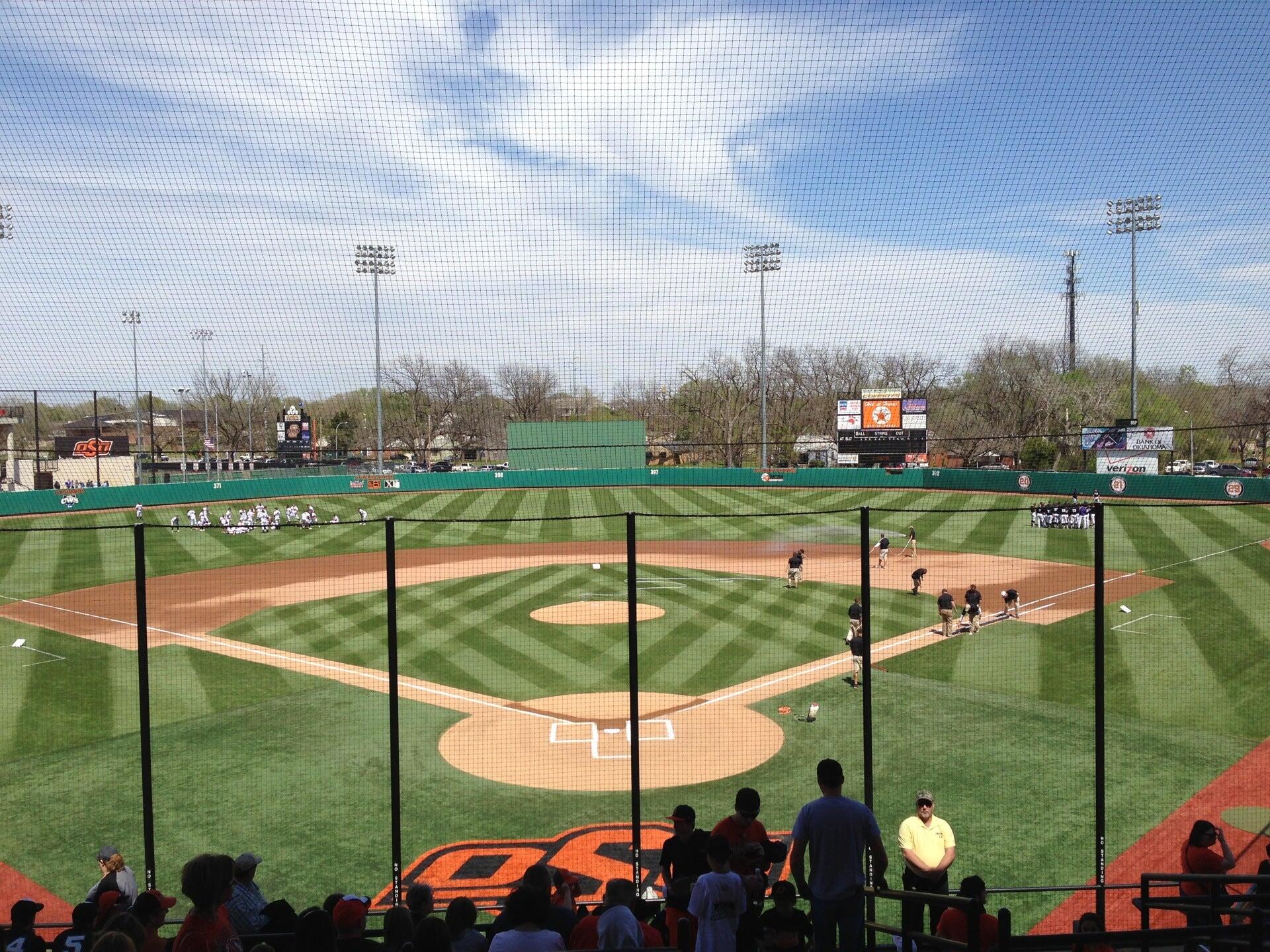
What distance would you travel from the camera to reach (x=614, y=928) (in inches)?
191

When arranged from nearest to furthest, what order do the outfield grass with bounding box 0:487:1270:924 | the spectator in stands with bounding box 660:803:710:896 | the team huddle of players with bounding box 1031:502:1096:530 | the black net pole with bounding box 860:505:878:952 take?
the spectator in stands with bounding box 660:803:710:896
the black net pole with bounding box 860:505:878:952
the outfield grass with bounding box 0:487:1270:924
the team huddle of players with bounding box 1031:502:1096:530

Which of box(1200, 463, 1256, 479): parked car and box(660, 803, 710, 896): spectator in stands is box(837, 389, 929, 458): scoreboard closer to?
box(1200, 463, 1256, 479): parked car

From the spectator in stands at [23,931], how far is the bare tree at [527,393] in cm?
1346

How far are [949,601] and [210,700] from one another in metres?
15.4

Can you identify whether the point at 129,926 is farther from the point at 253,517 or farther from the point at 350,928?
the point at 253,517

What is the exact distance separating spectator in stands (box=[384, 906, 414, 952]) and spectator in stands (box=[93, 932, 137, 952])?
138cm

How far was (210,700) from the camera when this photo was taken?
1692 cm

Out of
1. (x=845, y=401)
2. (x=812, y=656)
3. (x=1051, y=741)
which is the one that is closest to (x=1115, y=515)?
(x=845, y=401)

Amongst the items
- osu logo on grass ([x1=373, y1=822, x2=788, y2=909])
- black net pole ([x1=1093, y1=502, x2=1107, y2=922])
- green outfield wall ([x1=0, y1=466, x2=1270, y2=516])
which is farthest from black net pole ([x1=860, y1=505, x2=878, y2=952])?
green outfield wall ([x1=0, y1=466, x2=1270, y2=516])

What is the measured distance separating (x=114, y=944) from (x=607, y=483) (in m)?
45.7

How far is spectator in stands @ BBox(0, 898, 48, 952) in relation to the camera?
521 centimetres

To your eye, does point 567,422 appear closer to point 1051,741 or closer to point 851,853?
point 1051,741

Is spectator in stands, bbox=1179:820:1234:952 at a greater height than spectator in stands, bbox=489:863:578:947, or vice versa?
spectator in stands, bbox=489:863:578:947

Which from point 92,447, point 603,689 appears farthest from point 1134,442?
point 92,447
